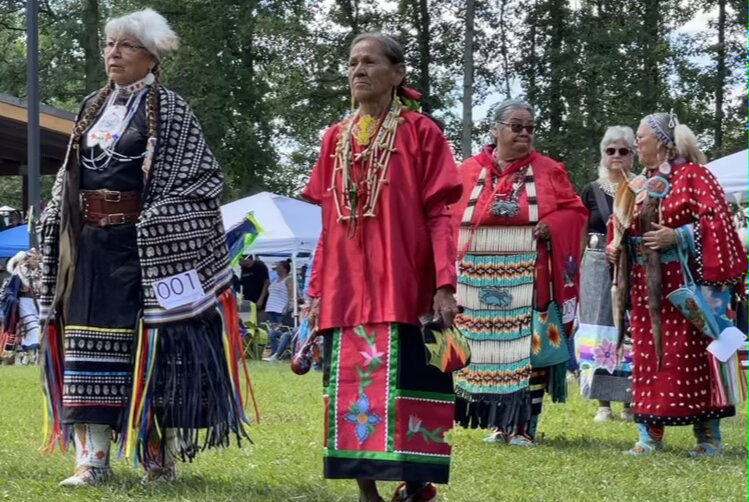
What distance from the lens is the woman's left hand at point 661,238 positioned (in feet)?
20.1

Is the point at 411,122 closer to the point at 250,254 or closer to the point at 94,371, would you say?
the point at 94,371

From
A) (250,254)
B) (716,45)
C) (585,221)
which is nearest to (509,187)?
(585,221)

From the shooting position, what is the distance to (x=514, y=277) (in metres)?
6.49

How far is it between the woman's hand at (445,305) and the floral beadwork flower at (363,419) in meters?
0.37

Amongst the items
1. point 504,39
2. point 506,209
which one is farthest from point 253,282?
point 504,39

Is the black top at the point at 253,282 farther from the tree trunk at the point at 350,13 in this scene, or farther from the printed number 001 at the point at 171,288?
the printed number 001 at the point at 171,288

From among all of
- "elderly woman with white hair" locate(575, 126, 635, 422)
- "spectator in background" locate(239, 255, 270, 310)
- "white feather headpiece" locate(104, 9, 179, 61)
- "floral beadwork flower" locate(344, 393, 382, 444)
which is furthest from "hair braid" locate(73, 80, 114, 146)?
"spectator in background" locate(239, 255, 270, 310)

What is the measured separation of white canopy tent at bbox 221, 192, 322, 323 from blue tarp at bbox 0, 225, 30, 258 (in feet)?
13.5

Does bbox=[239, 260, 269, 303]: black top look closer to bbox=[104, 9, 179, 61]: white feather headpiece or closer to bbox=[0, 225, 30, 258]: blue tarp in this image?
bbox=[0, 225, 30, 258]: blue tarp

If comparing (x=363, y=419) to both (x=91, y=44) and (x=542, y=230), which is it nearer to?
(x=542, y=230)

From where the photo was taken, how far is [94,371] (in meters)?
4.89

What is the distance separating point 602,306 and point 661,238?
183cm

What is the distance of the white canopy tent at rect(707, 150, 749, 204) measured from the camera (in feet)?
40.5

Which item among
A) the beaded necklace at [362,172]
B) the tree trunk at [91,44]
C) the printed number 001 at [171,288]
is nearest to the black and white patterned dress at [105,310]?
the printed number 001 at [171,288]
